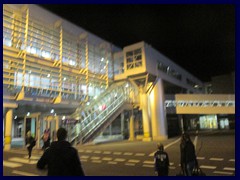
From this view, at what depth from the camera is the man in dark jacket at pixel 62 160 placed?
221 centimetres

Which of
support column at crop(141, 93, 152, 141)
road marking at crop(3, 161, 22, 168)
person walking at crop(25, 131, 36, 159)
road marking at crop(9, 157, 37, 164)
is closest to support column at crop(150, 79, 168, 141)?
support column at crop(141, 93, 152, 141)

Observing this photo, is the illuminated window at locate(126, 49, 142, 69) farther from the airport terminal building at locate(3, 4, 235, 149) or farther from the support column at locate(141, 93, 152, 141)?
the support column at locate(141, 93, 152, 141)

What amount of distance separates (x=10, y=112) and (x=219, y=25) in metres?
6.80

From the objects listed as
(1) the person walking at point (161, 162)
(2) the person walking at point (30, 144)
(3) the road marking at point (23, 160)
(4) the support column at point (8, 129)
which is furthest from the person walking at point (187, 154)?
(4) the support column at point (8, 129)

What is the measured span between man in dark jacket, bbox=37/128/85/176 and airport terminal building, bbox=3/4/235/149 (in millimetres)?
4295

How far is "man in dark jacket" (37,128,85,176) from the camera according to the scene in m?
2.21

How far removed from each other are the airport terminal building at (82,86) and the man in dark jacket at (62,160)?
4295 millimetres

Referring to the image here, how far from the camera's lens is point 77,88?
11.2 metres

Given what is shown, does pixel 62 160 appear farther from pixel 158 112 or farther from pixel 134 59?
pixel 158 112

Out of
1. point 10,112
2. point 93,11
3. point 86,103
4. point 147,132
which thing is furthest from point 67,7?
point 147,132

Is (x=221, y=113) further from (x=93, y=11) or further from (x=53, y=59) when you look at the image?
(x=93, y=11)

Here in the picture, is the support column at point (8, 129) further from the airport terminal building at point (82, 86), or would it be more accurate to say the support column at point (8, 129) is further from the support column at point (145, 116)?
the support column at point (145, 116)

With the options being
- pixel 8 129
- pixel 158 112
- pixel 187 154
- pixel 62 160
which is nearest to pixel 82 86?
pixel 8 129

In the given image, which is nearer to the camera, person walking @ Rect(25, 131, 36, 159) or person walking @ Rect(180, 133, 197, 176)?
person walking @ Rect(180, 133, 197, 176)
